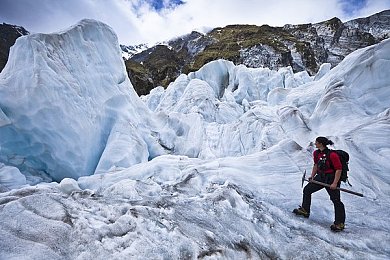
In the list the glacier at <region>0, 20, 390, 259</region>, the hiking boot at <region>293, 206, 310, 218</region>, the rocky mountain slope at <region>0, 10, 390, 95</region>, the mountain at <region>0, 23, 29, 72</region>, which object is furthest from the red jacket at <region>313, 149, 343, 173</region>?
the mountain at <region>0, 23, 29, 72</region>

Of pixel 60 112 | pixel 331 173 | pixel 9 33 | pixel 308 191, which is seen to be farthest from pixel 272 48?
pixel 9 33

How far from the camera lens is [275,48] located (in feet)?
178

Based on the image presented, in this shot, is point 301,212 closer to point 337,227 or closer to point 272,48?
point 337,227

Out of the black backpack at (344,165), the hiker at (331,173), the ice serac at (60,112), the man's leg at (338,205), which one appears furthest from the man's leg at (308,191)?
the ice serac at (60,112)

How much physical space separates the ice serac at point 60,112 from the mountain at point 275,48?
144 feet

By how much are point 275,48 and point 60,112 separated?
5101 centimetres

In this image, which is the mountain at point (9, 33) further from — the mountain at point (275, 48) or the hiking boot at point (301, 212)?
the hiking boot at point (301, 212)

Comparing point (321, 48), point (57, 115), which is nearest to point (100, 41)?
point (57, 115)

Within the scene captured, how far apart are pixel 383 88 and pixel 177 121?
7.85 metres

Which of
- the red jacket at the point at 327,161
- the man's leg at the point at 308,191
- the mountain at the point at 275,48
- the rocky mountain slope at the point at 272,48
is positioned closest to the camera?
the red jacket at the point at 327,161

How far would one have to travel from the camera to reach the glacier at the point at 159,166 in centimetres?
350

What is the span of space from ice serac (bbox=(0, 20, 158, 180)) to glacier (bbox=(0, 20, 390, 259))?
0.04 meters

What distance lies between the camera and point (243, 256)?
358cm

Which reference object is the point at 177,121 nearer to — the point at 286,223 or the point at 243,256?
the point at 286,223
